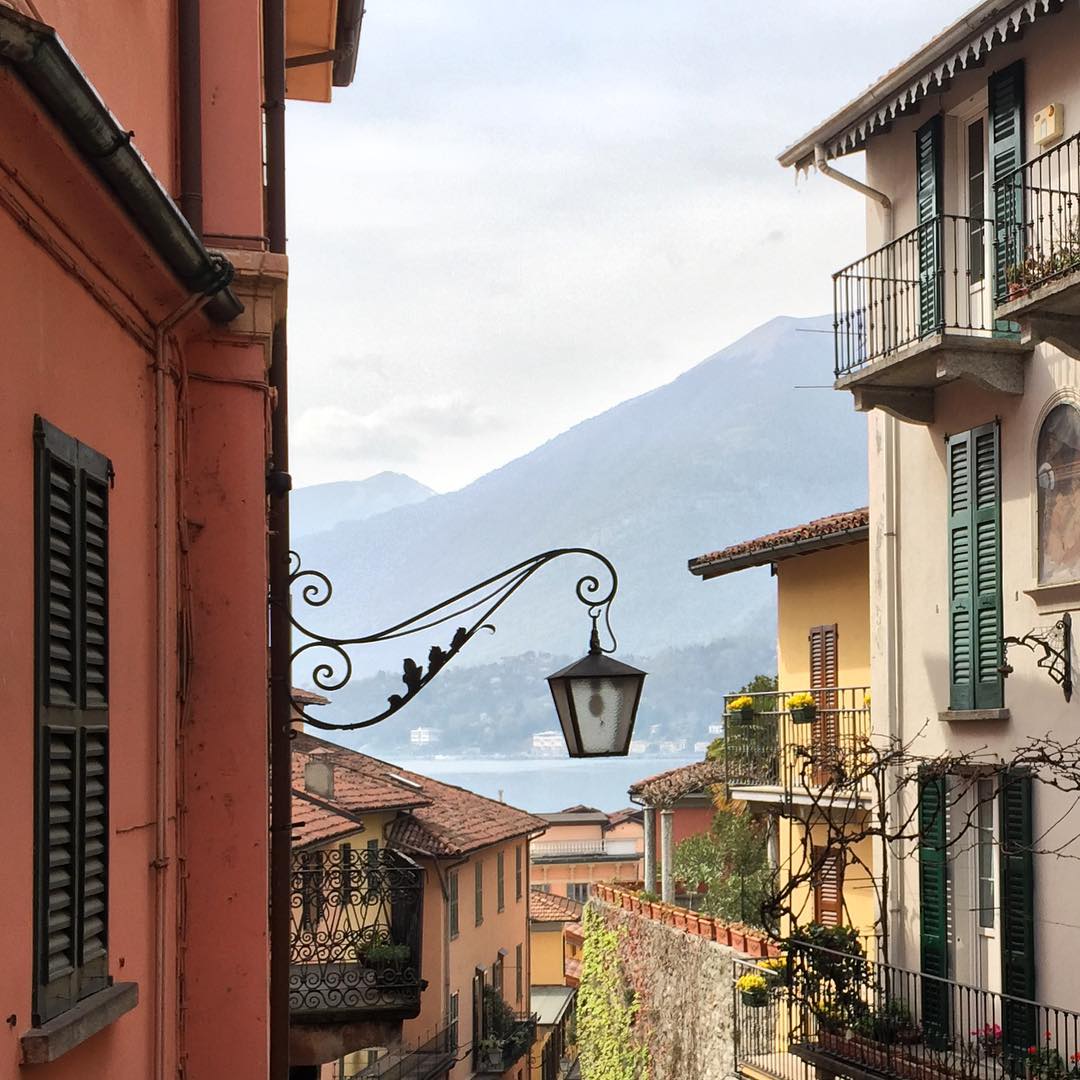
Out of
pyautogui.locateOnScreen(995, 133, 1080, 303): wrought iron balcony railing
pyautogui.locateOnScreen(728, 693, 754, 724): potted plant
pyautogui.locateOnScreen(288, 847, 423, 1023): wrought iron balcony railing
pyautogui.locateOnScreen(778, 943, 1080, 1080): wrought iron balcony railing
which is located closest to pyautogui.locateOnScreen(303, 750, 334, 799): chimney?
pyautogui.locateOnScreen(728, 693, 754, 724): potted plant

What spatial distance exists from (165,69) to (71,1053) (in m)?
4.08

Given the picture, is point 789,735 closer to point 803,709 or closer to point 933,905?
point 803,709

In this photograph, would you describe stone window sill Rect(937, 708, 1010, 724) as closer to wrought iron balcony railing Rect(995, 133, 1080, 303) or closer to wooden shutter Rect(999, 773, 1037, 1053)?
wooden shutter Rect(999, 773, 1037, 1053)

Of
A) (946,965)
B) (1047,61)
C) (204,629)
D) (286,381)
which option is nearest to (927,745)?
(946,965)

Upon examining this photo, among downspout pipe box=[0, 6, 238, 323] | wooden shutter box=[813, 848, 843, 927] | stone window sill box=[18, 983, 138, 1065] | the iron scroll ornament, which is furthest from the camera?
wooden shutter box=[813, 848, 843, 927]

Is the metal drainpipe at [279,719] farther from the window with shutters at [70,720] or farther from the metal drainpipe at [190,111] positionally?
the window with shutters at [70,720]

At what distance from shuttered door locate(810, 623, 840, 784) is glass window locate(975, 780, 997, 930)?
14.4 feet

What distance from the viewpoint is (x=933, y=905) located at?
16609mm

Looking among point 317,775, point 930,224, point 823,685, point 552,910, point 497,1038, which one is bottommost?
point 552,910

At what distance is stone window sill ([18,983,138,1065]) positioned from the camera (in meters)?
4.39

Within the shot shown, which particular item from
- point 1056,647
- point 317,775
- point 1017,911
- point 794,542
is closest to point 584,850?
point 317,775

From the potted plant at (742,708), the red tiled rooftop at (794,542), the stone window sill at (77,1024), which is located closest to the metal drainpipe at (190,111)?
the stone window sill at (77,1024)

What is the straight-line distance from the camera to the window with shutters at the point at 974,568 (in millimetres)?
15641

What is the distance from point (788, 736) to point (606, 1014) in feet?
35.6
